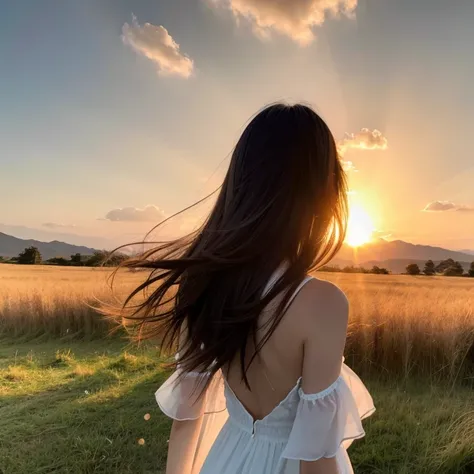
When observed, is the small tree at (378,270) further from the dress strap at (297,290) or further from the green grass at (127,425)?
the dress strap at (297,290)

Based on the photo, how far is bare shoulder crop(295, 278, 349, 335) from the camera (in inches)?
38.7

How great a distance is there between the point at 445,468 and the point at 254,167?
10.3ft

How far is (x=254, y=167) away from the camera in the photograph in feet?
3.84

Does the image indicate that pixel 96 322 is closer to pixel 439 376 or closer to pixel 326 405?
pixel 439 376

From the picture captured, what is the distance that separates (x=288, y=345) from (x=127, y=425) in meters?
3.73

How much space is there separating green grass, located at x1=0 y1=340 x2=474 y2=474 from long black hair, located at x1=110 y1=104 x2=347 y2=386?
9.40 feet

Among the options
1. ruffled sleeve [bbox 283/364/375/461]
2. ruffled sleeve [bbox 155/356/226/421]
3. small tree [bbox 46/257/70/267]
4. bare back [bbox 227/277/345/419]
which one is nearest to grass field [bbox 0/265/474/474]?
ruffled sleeve [bbox 155/356/226/421]

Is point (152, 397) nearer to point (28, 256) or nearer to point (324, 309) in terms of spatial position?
point (324, 309)

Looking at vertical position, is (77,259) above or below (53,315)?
above

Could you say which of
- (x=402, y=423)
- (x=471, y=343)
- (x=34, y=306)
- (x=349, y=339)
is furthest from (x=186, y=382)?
(x=34, y=306)

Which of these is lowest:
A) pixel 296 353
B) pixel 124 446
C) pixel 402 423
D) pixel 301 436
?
pixel 124 446

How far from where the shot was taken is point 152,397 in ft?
16.4

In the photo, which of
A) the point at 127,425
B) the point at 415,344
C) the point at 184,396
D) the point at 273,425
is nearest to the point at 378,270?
the point at 415,344

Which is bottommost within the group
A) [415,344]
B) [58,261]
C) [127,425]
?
[127,425]
